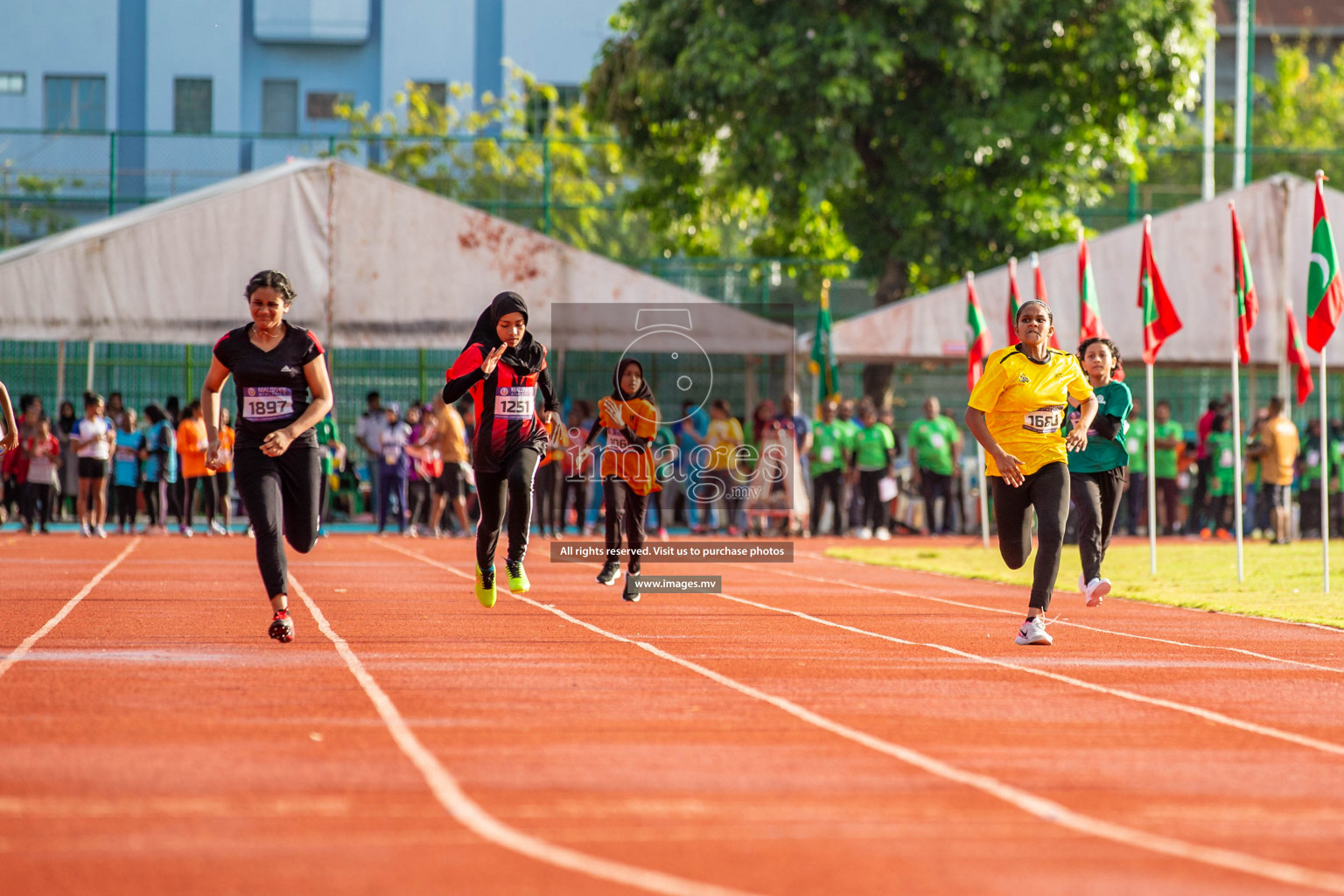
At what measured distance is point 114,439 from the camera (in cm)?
2450

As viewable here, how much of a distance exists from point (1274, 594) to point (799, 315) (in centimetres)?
1648

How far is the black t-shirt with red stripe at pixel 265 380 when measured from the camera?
9438 millimetres

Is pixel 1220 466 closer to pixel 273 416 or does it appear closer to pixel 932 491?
pixel 932 491

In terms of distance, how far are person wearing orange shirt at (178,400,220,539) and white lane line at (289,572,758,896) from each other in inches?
682

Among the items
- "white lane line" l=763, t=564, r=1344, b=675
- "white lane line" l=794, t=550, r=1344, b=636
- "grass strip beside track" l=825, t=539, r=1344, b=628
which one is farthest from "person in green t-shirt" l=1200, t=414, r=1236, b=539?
"white lane line" l=763, t=564, r=1344, b=675

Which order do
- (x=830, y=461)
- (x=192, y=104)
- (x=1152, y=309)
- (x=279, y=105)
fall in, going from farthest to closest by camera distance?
1. (x=279, y=105)
2. (x=192, y=104)
3. (x=830, y=461)
4. (x=1152, y=309)

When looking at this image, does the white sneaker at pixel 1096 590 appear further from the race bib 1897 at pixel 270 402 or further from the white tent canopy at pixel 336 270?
the white tent canopy at pixel 336 270

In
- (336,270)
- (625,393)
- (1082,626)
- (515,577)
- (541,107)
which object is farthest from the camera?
(541,107)

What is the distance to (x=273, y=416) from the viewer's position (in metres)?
9.50

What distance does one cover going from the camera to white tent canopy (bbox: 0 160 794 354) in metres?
23.3

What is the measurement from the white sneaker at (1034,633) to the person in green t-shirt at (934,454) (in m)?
15.8

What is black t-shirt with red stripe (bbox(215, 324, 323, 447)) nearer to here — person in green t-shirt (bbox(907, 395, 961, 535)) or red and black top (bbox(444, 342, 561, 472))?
red and black top (bbox(444, 342, 561, 472))

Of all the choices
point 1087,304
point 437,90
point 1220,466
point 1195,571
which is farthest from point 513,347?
point 437,90

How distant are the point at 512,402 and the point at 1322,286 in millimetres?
7305
